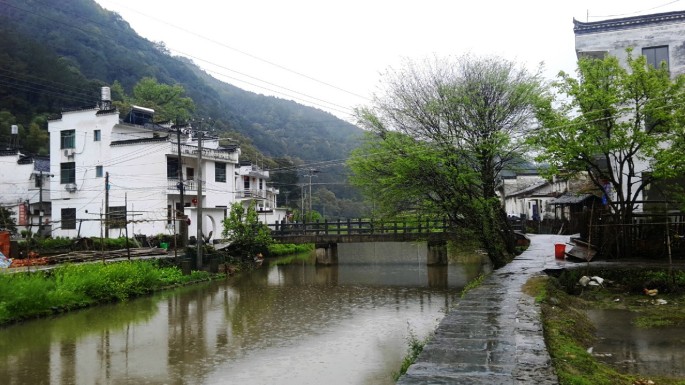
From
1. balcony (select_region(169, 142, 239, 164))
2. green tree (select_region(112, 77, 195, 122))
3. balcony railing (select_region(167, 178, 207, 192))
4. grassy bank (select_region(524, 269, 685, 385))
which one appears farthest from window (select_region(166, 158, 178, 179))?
grassy bank (select_region(524, 269, 685, 385))

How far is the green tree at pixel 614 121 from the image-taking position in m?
15.1

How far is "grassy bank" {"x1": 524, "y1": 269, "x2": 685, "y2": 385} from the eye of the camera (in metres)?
6.93

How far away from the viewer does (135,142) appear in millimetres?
35156

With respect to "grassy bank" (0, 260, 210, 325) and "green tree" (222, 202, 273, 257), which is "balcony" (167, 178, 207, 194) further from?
"grassy bank" (0, 260, 210, 325)

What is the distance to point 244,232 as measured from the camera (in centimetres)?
3294

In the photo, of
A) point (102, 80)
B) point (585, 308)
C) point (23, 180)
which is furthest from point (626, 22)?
point (102, 80)

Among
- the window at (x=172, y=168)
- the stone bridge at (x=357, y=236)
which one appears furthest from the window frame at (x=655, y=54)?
the window at (x=172, y=168)

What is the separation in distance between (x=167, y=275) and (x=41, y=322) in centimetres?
876

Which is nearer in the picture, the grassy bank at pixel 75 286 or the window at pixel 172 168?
the grassy bank at pixel 75 286

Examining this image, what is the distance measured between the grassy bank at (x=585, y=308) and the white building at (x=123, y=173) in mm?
25751

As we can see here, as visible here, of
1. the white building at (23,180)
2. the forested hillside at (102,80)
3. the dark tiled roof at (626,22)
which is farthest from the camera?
the forested hillside at (102,80)

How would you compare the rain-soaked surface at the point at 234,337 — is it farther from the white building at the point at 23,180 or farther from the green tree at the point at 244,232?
the white building at the point at 23,180

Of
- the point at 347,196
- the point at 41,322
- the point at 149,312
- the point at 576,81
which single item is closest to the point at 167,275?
the point at 149,312

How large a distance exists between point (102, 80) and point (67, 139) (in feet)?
93.4
